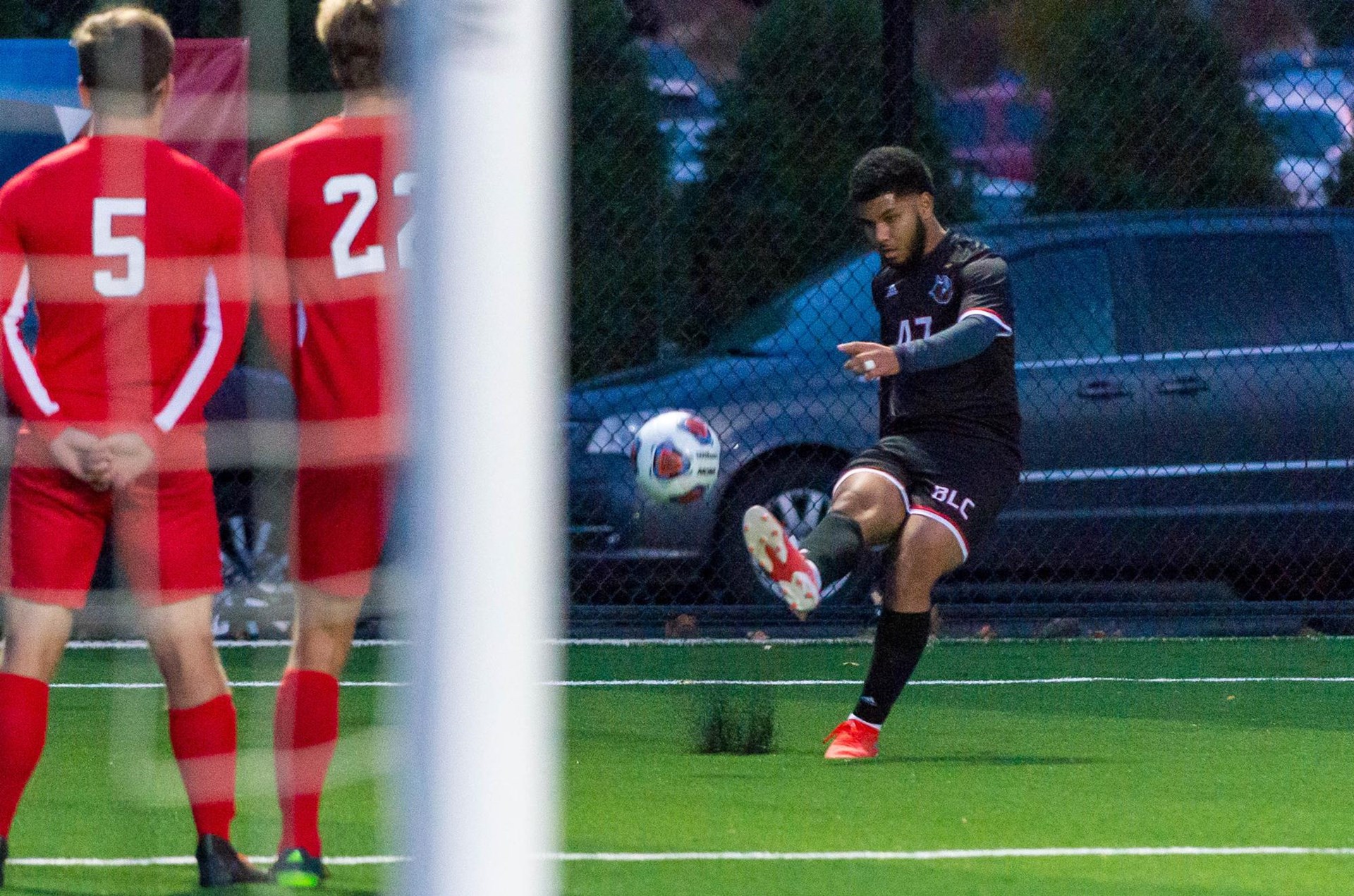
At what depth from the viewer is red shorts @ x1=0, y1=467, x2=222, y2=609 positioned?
412 cm

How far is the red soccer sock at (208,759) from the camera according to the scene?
4148 mm

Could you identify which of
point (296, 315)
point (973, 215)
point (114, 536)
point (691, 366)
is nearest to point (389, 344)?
point (296, 315)

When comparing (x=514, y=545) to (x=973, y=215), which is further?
(x=973, y=215)

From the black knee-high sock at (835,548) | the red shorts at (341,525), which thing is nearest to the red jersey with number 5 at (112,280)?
the red shorts at (341,525)

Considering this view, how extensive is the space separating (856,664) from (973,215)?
3.02m

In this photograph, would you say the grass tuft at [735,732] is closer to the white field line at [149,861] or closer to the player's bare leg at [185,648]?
the white field line at [149,861]

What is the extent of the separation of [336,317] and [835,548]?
182 centimetres

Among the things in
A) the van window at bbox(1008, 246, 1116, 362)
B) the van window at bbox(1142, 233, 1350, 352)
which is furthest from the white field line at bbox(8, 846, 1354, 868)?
the van window at bbox(1142, 233, 1350, 352)

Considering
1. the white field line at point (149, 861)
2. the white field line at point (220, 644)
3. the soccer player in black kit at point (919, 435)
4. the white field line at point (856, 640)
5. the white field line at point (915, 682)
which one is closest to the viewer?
the white field line at point (149, 861)

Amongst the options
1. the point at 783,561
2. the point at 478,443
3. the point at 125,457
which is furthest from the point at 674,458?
the point at 478,443

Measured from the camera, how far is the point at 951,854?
4.56 meters

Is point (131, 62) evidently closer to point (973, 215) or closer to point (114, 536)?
point (114, 536)

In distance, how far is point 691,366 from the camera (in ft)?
29.7

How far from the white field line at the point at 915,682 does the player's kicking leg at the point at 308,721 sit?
323cm
